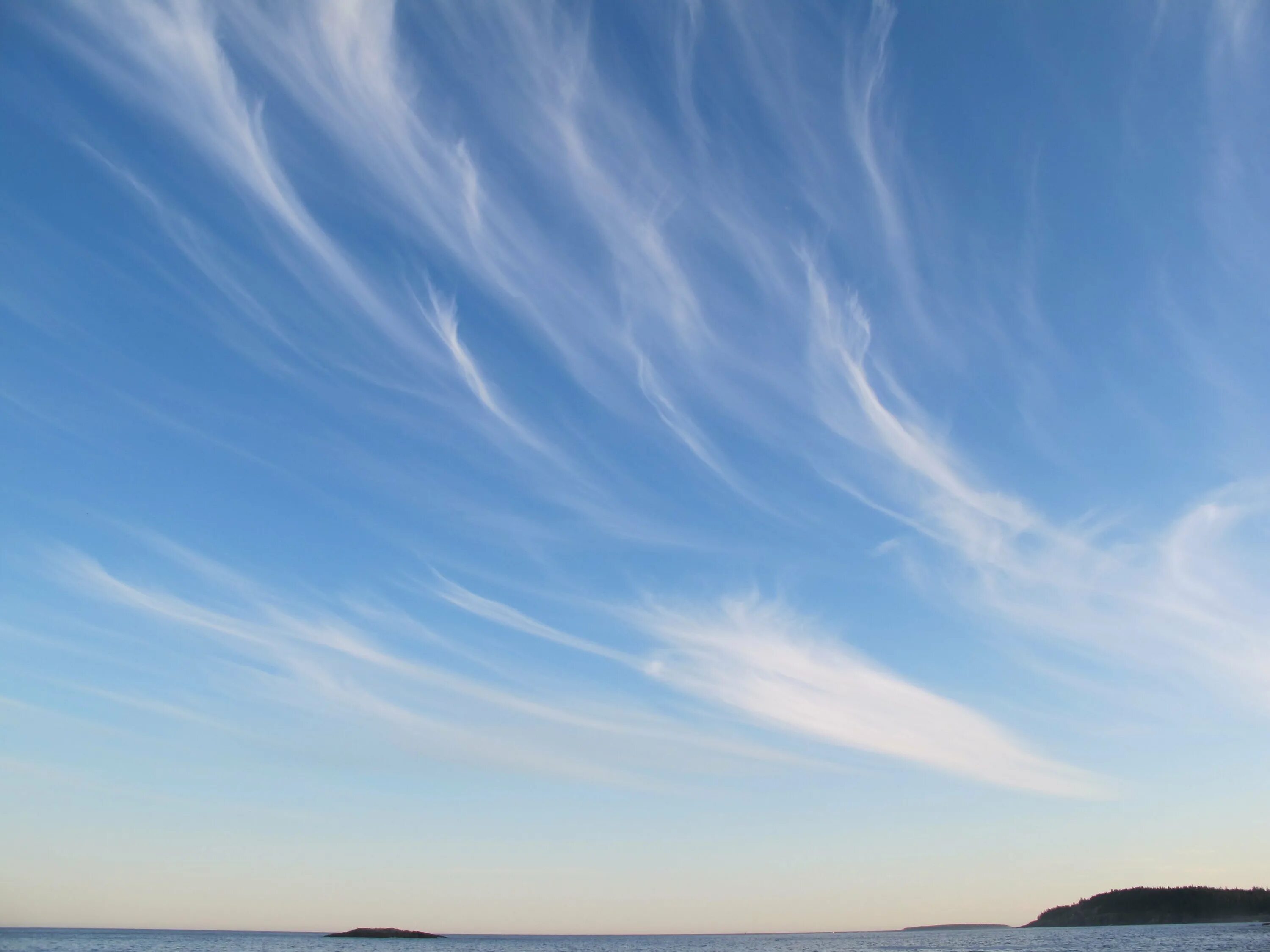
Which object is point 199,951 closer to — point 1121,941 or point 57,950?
point 57,950

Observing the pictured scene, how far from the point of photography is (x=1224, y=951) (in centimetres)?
12788

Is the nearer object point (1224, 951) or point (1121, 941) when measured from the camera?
point (1224, 951)

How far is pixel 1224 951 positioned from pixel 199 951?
8370 inches

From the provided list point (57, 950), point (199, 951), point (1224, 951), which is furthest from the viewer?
point (199, 951)

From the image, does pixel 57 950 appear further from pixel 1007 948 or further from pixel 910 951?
pixel 1007 948

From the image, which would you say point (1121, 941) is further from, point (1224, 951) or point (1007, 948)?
point (1224, 951)

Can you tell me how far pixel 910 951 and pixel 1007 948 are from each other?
1580 inches

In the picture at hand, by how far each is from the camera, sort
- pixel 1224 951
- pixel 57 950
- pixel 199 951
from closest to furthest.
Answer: pixel 1224 951, pixel 57 950, pixel 199 951

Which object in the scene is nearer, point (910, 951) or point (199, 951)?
point (910, 951)

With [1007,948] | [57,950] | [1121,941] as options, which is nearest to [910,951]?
[1007,948]

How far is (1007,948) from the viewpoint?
7692 inches

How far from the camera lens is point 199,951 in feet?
618

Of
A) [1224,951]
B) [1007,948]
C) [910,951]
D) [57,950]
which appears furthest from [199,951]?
[1224,951]

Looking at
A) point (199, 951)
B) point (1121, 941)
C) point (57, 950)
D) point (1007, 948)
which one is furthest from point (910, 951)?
point (57, 950)
